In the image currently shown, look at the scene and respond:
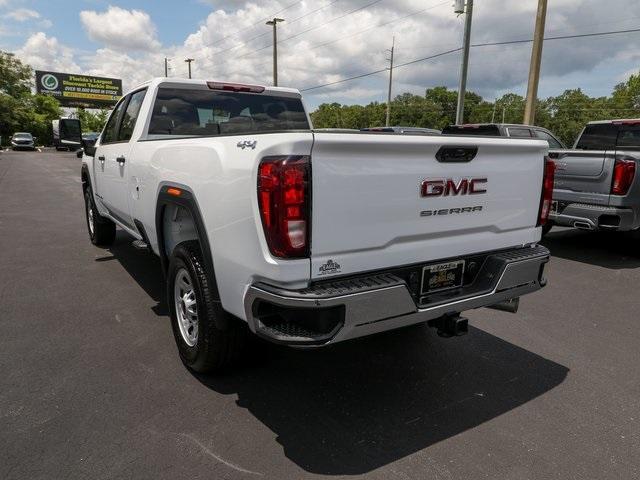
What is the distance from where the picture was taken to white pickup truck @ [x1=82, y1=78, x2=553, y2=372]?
2316 millimetres

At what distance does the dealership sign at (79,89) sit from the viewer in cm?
6756

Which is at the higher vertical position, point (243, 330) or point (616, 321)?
point (243, 330)

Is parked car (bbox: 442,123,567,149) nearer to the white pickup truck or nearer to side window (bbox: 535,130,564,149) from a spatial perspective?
side window (bbox: 535,130,564,149)

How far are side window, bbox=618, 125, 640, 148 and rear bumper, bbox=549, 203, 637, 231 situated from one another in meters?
2.52

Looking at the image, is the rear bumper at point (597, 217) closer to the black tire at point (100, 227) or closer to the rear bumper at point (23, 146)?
the black tire at point (100, 227)

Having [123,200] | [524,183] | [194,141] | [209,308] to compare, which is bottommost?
[209,308]

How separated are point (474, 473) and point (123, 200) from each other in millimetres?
3828

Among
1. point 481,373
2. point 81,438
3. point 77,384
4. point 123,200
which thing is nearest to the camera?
point 81,438

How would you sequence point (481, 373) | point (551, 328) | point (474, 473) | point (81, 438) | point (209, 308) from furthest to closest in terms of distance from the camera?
point (551, 328) < point (481, 373) < point (209, 308) < point (81, 438) < point (474, 473)

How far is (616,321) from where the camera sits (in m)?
4.46

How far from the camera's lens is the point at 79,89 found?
69688 mm

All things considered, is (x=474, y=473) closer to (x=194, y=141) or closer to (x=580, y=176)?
(x=194, y=141)

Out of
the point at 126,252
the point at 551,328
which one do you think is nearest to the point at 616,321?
the point at 551,328

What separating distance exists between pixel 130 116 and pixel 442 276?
368 centimetres
